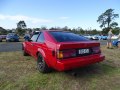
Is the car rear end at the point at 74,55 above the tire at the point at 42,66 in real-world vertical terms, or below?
above

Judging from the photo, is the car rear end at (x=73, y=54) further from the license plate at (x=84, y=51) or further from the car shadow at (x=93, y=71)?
the car shadow at (x=93, y=71)

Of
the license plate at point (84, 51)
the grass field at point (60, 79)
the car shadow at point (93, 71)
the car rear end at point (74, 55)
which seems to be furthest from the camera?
the car shadow at point (93, 71)

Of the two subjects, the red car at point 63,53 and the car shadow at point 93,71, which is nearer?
the red car at point 63,53

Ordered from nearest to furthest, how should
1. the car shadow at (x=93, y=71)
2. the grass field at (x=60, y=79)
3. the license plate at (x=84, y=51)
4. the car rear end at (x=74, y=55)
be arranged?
the grass field at (x=60, y=79), the car rear end at (x=74, y=55), the license plate at (x=84, y=51), the car shadow at (x=93, y=71)

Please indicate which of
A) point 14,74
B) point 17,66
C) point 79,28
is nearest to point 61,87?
point 14,74

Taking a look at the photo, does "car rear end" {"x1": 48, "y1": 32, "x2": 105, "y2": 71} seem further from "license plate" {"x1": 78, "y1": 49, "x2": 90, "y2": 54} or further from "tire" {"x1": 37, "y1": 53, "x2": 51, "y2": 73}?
"tire" {"x1": 37, "y1": 53, "x2": 51, "y2": 73}

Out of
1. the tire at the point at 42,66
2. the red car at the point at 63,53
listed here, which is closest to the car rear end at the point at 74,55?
the red car at the point at 63,53

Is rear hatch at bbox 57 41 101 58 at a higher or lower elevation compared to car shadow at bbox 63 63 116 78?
higher

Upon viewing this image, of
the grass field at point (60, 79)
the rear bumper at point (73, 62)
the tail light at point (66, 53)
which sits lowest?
the grass field at point (60, 79)

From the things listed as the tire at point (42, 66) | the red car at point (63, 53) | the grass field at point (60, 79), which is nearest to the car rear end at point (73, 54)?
the red car at point (63, 53)

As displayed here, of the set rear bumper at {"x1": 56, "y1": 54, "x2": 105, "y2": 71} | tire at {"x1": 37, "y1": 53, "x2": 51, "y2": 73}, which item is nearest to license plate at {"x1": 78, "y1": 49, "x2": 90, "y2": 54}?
rear bumper at {"x1": 56, "y1": 54, "x2": 105, "y2": 71}

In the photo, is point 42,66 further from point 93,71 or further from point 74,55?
point 93,71

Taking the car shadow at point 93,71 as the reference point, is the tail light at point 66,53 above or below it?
above

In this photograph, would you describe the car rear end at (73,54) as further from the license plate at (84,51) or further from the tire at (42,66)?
the tire at (42,66)
